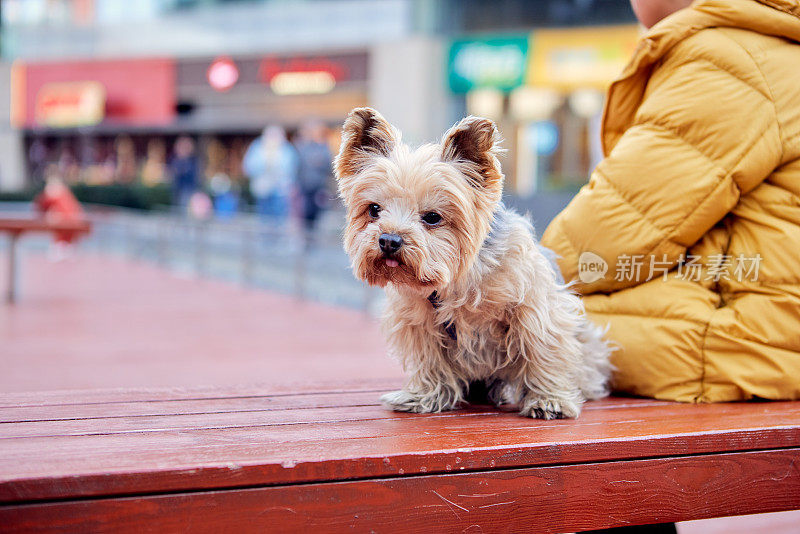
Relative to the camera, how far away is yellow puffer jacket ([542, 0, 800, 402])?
251 centimetres

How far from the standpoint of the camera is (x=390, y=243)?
2113mm

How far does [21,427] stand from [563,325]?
143 centimetres

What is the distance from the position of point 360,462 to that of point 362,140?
3.04 feet

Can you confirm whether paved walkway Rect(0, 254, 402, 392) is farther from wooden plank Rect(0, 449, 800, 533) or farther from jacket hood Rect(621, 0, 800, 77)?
jacket hood Rect(621, 0, 800, 77)

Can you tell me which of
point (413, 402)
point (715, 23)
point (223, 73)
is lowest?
point (413, 402)

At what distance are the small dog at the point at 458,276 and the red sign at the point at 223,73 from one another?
75.3ft

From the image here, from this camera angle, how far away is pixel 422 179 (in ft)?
7.06

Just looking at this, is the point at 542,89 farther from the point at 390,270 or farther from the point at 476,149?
the point at 390,270

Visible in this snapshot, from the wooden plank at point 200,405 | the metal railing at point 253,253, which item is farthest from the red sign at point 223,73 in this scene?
the wooden plank at point 200,405

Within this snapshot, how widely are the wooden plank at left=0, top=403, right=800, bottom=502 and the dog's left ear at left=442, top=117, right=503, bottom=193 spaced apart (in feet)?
2.14

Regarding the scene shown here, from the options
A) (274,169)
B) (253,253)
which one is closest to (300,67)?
(274,169)

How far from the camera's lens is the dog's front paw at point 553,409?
2305 millimetres

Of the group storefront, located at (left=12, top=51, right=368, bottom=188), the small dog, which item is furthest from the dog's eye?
storefront, located at (left=12, top=51, right=368, bottom=188)

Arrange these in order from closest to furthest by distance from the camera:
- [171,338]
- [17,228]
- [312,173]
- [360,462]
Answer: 1. [360,462]
2. [171,338]
3. [17,228]
4. [312,173]
